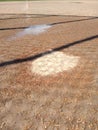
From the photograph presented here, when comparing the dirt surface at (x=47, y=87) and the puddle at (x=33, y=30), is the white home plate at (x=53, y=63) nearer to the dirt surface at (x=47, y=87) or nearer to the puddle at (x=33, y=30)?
the dirt surface at (x=47, y=87)

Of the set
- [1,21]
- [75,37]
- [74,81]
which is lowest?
[1,21]

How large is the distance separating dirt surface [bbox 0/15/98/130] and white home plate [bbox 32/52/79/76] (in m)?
0.26

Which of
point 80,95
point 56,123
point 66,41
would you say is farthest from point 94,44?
point 56,123

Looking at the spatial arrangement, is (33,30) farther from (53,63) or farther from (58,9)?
(58,9)

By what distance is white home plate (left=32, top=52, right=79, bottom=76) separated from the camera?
9.19 m

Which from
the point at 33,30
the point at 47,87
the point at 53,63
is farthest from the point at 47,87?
the point at 33,30

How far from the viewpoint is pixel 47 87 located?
797 cm

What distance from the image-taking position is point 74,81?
831cm

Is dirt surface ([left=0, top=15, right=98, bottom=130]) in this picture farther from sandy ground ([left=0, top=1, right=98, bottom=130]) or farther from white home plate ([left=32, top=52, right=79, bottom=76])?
white home plate ([left=32, top=52, right=79, bottom=76])

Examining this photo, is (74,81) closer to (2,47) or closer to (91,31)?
(2,47)

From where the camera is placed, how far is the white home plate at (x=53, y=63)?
9188 mm

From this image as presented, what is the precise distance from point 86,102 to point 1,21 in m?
14.5

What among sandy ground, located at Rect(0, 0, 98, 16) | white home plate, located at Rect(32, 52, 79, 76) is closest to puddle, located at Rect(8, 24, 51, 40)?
white home plate, located at Rect(32, 52, 79, 76)

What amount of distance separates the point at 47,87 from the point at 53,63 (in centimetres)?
Answer: 199
